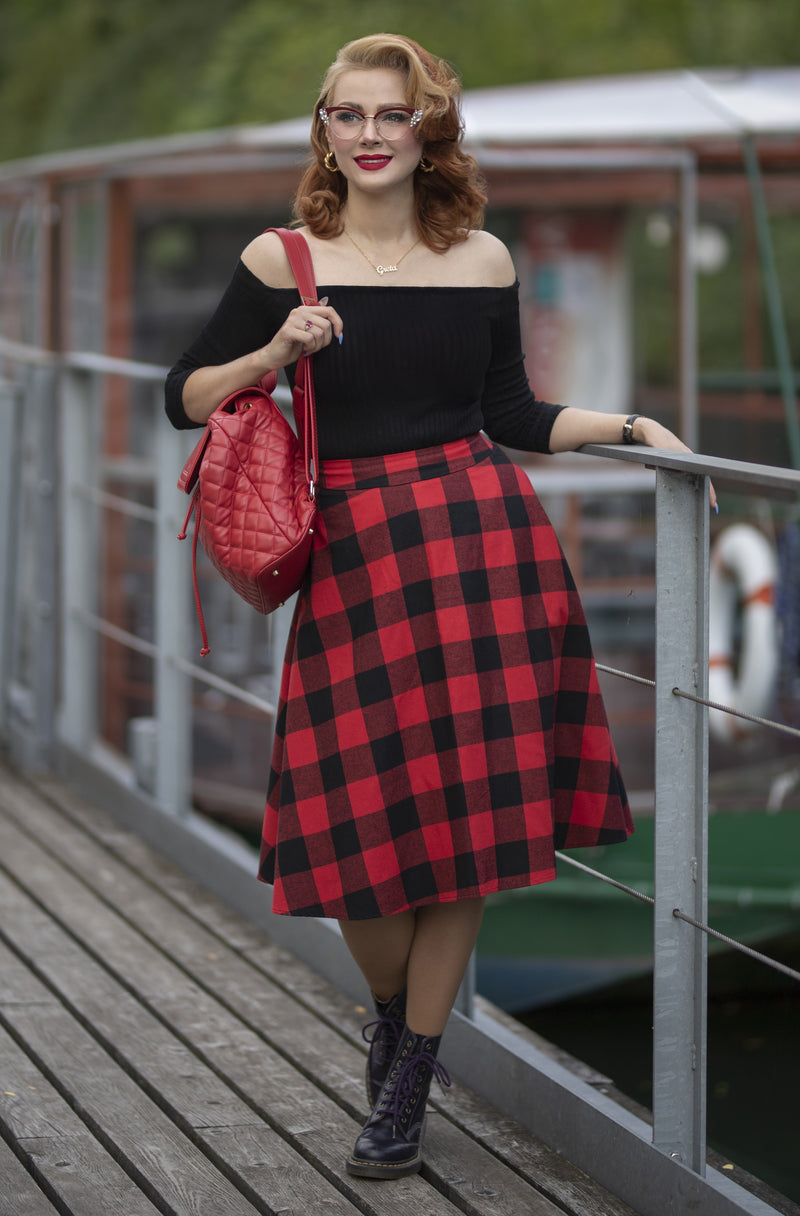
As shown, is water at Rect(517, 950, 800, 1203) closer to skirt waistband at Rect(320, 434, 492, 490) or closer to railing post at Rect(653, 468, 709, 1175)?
railing post at Rect(653, 468, 709, 1175)

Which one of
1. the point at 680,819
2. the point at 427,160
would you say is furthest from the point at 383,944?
the point at 427,160

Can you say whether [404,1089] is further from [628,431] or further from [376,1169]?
[628,431]

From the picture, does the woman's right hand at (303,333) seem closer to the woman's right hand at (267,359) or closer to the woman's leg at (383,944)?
the woman's right hand at (267,359)

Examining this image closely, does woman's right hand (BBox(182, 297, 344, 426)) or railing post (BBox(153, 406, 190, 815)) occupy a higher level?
woman's right hand (BBox(182, 297, 344, 426))

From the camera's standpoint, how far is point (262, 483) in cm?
234

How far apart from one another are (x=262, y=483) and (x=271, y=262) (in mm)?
286

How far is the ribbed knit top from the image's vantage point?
92.4 inches

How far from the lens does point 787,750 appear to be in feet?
22.7

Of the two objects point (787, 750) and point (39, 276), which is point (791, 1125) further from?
point (39, 276)

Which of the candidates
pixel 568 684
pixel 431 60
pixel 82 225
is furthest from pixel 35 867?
pixel 82 225

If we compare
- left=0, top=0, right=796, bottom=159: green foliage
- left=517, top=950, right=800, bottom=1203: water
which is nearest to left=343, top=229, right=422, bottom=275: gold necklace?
left=517, top=950, right=800, bottom=1203: water

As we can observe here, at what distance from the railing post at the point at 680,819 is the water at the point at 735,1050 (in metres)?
2.24

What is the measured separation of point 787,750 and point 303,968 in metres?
3.84

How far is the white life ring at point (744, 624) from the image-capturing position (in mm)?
6215
